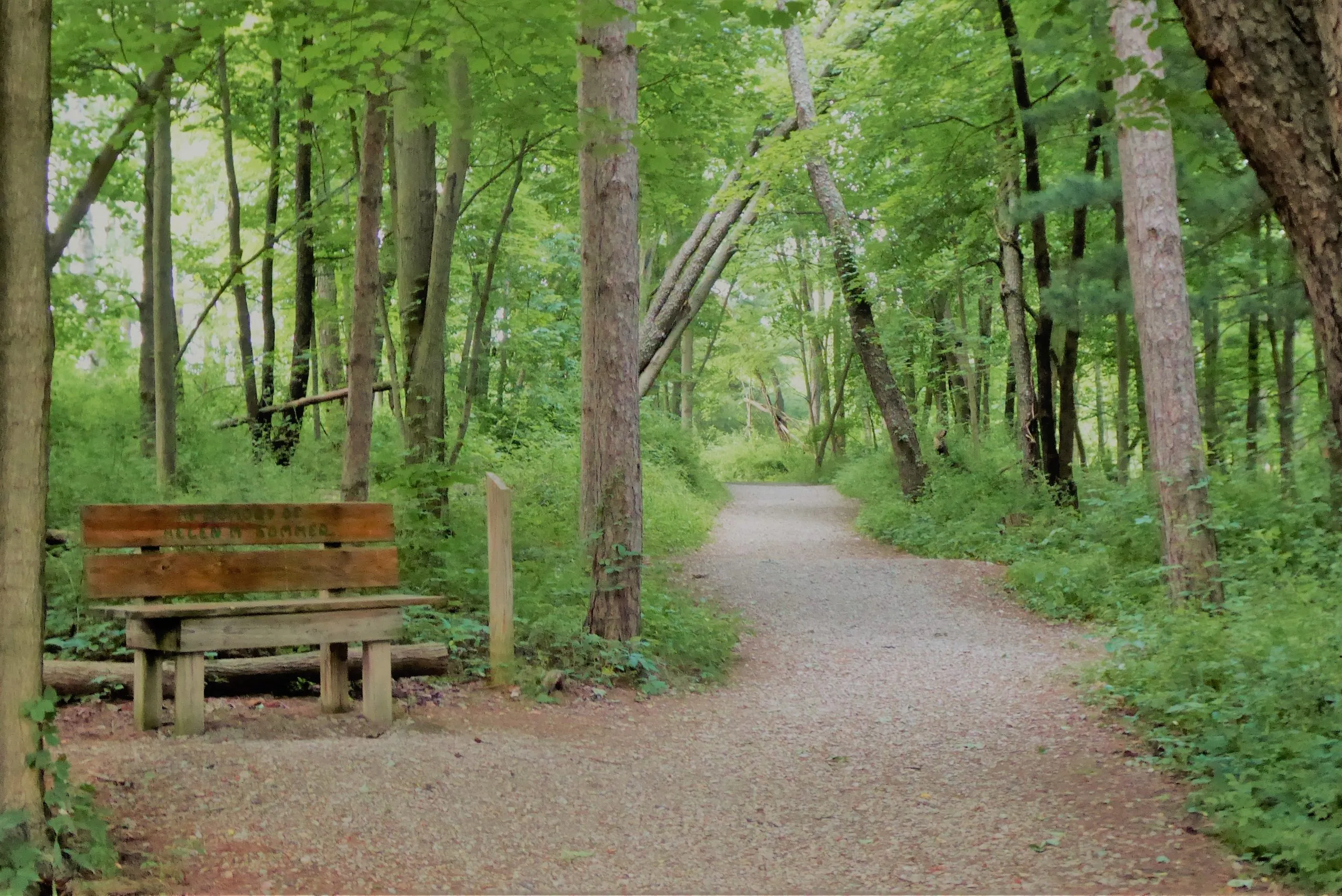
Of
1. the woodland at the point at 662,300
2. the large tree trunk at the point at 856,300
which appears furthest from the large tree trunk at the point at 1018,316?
the large tree trunk at the point at 856,300

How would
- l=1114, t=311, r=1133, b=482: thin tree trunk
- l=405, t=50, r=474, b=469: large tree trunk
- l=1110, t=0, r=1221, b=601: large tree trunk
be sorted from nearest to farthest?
l=1110, t=0, r=1221, b=601: large tree trunk < l=405, t=50, r=474, b=469: large tree trunk < l=1114, t=311, r=1133, b=482: thin tree trunk

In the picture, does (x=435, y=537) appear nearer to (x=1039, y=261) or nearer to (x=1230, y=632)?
(x=1230, y=632)

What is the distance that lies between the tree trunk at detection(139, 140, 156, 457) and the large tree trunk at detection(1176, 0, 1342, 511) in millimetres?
10058

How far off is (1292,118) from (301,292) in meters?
10.6

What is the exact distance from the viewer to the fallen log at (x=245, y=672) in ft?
17.7

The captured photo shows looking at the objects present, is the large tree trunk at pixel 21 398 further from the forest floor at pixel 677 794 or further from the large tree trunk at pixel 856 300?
the large tree trunk at pixel 856 300

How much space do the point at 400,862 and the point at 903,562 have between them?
10107 mm

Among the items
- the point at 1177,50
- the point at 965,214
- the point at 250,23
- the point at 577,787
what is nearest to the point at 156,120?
the point at 250,23

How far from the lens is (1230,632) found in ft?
19.4

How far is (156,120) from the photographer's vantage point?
848 centimetres

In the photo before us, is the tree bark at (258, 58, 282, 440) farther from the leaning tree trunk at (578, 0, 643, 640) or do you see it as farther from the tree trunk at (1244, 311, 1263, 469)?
the tree trunk at (1244, 311, 1263, 469)

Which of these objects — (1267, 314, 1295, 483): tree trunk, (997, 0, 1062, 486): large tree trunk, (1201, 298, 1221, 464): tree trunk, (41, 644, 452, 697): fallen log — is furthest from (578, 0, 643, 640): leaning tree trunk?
(1201, 298, 1221, 464): tree trunk

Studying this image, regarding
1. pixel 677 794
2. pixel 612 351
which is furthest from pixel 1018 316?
pixel 677 794

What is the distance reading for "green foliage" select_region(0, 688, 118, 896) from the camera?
2.73 metres
